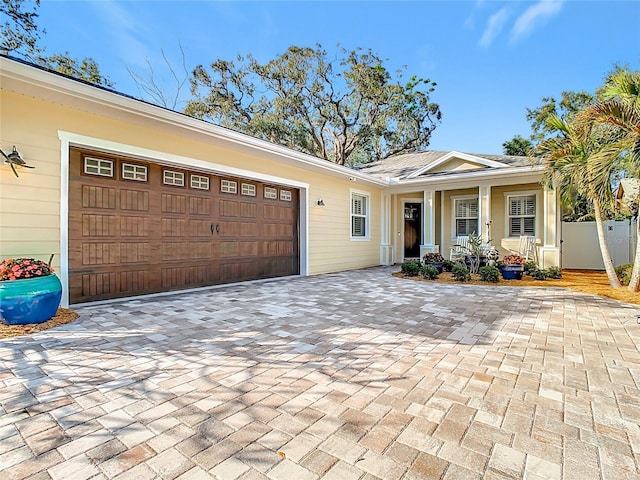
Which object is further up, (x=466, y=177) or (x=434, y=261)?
(x=466, y=177)

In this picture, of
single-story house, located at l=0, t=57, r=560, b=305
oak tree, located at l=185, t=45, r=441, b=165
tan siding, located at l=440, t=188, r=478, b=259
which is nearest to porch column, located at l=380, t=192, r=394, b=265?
single-story house, located at l=0, t=57, r=560, b=305

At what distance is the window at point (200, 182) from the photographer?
6.17 m

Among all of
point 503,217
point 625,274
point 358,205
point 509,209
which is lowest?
point 625,274

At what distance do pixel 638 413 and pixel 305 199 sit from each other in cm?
696

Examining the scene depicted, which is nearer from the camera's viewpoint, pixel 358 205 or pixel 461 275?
pixel 461 275

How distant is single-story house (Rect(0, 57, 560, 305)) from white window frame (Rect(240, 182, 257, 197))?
26 millimetres

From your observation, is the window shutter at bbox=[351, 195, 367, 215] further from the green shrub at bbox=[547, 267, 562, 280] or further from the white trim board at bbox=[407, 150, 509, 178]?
the green shrub at bbox=[547, 267, 562, 280]

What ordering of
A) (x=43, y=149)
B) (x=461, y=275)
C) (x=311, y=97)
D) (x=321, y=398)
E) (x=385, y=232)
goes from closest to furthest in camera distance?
(x=321, y=398)
(x=43, y=149)
(x=461, y=275)
(x=385, y=232)
(x=311, y=97)

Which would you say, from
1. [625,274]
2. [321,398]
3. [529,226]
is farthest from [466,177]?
[321,398]

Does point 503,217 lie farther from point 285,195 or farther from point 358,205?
point 285,195

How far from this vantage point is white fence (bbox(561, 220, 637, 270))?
10.0 metres

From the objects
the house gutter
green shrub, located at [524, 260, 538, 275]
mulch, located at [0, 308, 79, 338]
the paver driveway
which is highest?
the house gutter

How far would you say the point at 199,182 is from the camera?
6266 mm

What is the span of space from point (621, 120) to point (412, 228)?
7.00 meters
